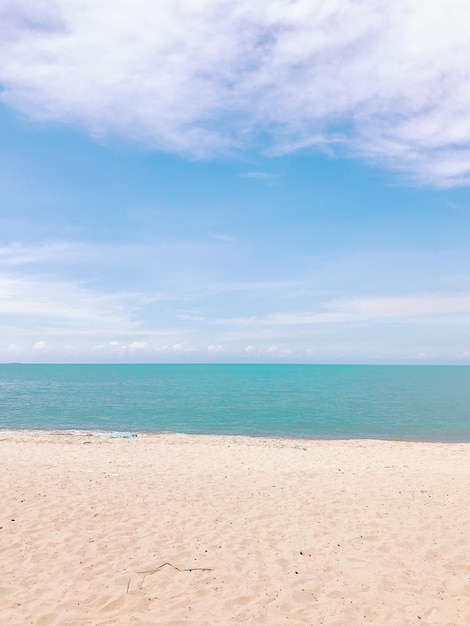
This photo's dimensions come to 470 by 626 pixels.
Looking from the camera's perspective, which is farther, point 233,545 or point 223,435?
point 223,435

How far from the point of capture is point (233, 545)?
8898mm

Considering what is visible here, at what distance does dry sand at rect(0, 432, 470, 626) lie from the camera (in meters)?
6.79

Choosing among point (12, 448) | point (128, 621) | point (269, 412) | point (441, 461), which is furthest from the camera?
point (269, 412)

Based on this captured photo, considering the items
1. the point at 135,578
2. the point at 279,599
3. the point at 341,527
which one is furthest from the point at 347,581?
the point at 135,578

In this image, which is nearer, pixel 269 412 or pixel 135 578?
pixel 135 578

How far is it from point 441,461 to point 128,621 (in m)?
15.4

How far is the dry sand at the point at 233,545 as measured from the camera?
22.3 ft

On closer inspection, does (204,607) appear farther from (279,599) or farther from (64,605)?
(64,605)

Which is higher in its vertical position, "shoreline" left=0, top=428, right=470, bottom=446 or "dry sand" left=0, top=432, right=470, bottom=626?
"dry sand" left=0, top=432, right=470, bottom=626

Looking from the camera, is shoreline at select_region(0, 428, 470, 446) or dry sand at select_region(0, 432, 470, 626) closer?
dry sand at select_region(0, 432, 470, 626)

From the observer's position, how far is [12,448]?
20734 millimetres

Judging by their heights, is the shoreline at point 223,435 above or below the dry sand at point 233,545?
→ below

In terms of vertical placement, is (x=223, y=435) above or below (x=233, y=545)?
below

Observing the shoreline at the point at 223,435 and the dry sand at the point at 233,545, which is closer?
the dry sand at the point at 233,545
